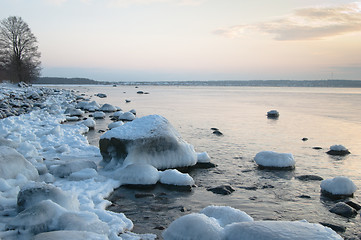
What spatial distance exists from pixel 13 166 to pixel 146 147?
2910 mm

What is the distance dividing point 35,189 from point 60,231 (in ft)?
4.32

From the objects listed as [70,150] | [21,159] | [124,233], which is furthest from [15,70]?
[124,233]

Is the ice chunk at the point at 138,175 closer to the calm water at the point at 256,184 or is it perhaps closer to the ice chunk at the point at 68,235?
the calm water at the point at 256,184

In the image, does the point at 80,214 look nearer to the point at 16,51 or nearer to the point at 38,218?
the point at 38,218

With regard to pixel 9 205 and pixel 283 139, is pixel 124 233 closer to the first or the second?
pixel 9 205

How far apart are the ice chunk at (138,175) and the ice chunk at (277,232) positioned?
2941mm

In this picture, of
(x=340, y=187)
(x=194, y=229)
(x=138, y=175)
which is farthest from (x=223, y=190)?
(x=194, y=229)

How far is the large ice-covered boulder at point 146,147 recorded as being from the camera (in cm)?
756

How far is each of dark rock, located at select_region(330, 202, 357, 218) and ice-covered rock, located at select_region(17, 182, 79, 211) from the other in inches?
174

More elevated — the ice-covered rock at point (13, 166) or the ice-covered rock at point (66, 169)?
the ice-covered rock at point (13, 166)

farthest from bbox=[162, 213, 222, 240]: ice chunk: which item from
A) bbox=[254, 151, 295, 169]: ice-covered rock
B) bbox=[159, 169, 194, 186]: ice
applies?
bbox=[254, 151, 295, 169]: ice-covered rock

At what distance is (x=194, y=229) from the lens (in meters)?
3.97

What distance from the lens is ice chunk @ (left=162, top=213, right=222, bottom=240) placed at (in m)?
3.90

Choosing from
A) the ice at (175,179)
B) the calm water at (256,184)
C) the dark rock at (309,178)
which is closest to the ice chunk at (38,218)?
the calm water at (256,184)
